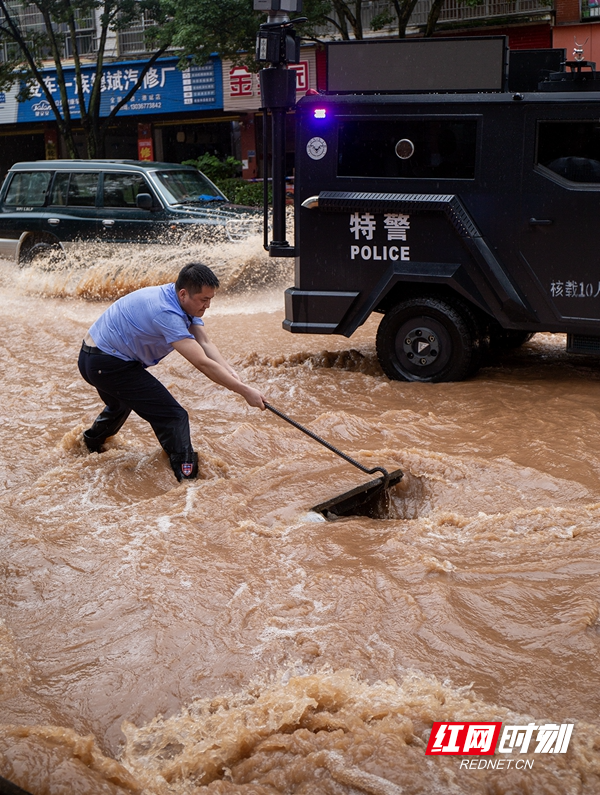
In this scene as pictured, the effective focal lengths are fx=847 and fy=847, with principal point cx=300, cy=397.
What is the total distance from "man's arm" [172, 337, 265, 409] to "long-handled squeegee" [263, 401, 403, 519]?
0.33 ft

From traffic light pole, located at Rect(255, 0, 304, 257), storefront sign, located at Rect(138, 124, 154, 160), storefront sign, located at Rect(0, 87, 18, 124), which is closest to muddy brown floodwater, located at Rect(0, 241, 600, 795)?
traffic light pole, located at Rect(255, 0, 304, 257)

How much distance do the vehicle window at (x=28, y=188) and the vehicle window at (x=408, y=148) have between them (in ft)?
21.5

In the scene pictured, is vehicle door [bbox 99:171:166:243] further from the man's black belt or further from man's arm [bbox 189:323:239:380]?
man's arm [bbox 189:323:239:380]

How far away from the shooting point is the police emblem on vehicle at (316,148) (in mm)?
7012

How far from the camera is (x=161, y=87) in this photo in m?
21.5

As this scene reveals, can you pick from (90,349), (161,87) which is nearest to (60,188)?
(90,349)

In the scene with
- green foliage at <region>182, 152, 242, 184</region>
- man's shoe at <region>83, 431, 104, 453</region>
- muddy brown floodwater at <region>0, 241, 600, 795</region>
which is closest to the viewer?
muddy brown floodwater at <region>0, 241, 600, 795</region>

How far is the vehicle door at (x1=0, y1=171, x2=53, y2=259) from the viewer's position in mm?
12039

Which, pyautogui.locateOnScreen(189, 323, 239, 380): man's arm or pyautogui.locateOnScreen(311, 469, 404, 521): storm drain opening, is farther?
pyautogui.locateOnScreen(189, 323, 239, 380): man's arm

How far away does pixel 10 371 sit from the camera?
28.2ft

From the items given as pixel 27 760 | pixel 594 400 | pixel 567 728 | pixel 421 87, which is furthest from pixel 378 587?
pixel 421 87

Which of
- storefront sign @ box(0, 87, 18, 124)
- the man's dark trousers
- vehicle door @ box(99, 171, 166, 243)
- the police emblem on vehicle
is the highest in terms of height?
storefront sign @ box(0, 87, 18, 124)

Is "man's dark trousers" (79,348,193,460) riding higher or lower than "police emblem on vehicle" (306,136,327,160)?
lower

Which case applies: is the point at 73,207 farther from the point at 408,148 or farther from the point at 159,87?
the point at 159,87
